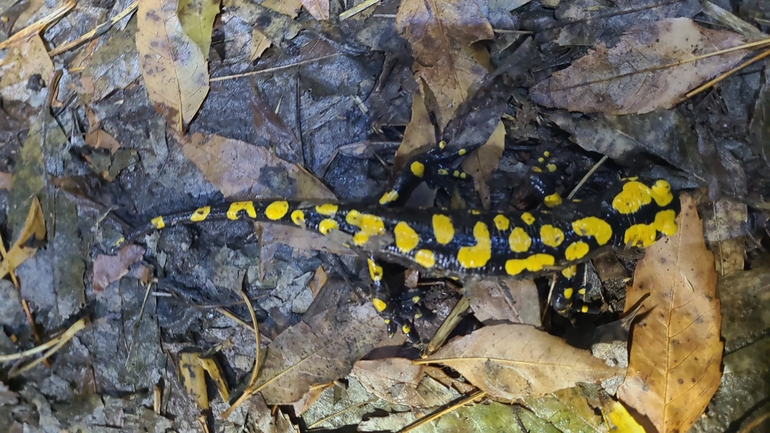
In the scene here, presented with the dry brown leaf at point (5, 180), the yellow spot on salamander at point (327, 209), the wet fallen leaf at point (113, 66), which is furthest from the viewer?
the dry brown leaf at point (5, 180)

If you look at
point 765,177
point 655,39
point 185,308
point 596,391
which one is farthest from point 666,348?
point 185,308

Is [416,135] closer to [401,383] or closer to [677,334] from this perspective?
[401,383]

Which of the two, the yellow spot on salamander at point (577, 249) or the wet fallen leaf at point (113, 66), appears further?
the wet fallen leaf at point (113, 66)

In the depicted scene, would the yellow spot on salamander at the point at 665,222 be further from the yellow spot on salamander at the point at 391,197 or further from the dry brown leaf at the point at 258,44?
the dry brown leaf at the point at 258,44

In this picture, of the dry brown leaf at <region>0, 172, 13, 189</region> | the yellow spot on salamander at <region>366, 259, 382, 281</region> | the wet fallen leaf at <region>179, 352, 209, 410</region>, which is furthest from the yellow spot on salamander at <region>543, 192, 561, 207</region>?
the dry brown leaf at <region>0, 172, 13, 189</region>

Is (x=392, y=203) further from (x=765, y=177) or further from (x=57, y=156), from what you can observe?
(x=57, y=156)

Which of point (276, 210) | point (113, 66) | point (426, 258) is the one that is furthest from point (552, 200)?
point (113, 66)

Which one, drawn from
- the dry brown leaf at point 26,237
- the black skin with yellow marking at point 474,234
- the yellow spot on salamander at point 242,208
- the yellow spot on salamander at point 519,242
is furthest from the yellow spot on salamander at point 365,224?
the dry brown leaf at point 26,237
